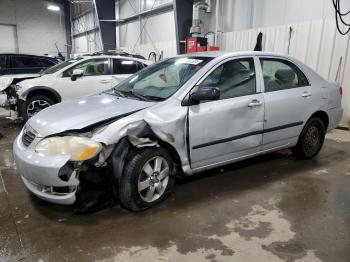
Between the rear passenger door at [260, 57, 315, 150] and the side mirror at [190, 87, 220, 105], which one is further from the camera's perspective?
the rear passenger door at [260, 57, 315, 150]

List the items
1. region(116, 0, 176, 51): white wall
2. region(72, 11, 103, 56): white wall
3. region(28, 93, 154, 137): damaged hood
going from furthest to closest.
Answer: region(72, 11, 103, 56): white wall
region(116, 0, 176, 51): white wall
region(28, 93, 154, 137): damaged hood

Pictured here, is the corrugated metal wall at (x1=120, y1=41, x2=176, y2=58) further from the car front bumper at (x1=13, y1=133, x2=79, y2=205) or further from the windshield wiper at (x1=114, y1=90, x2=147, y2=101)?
the car front bumper at (x1=13, y1=133, x2=79, y2=205)

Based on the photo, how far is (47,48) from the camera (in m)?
21.0

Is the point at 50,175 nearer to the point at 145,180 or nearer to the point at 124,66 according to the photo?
the point at 145,180

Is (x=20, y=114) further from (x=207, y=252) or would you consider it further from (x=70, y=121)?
(x=207, y=252)

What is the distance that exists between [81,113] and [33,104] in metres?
3.79

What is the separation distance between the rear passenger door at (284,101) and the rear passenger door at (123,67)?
3.75 meters

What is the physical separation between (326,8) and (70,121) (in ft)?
19.9

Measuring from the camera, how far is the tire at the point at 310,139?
397cm

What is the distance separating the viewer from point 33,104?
6.03m

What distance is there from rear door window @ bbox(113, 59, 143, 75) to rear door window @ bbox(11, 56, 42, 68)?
3.60 meters

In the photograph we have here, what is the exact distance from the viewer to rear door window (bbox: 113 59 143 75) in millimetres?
6676

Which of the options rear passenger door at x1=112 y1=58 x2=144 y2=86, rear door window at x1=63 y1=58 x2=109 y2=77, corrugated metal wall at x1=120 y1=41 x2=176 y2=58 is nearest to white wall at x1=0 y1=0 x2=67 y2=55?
corrugated metal wall at x1=120 y1=41 x2=176 y2=58

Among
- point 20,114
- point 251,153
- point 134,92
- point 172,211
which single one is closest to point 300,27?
point 251,153
